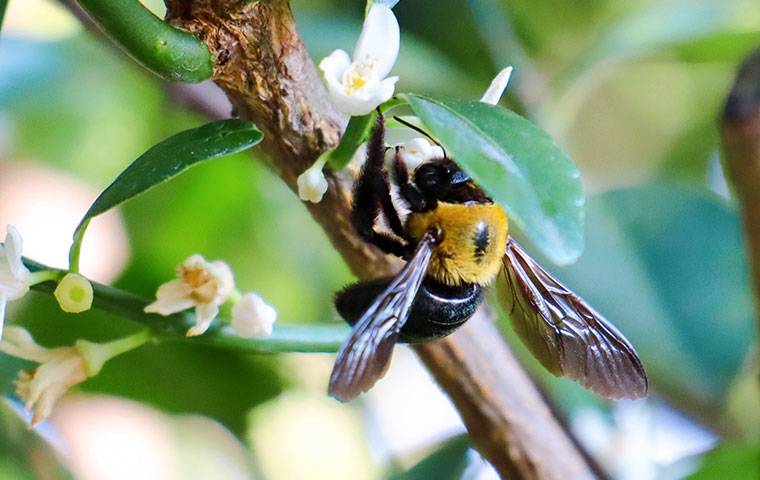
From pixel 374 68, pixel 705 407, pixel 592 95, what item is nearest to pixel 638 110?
pixel 592 95

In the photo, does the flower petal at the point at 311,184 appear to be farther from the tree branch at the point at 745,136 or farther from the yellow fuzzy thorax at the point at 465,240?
the tree branch at the point at 745,136

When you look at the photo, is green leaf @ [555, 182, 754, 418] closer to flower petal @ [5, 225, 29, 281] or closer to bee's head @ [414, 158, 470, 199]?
bee's head @ [414, 158, 470, 199]

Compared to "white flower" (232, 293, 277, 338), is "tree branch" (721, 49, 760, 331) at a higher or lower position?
higher

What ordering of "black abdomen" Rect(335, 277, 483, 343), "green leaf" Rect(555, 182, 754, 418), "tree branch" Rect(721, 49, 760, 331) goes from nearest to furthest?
"black abdomen" Rect(335, 277, 483, 343) < "tree branch" Rect(721, 49, 760, 331) < "green leaf" Rect(555, 182, 754, 418)

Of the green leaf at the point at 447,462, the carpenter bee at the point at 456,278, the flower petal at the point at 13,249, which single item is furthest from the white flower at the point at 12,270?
the green leaf at the point at 447,462

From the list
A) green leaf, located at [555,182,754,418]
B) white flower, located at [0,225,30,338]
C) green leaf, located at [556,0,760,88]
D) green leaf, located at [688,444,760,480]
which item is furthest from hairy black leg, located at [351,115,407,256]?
green leaf, located at [556,0,760,88]

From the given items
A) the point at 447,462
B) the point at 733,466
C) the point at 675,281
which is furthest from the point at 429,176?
the point at 675,281
